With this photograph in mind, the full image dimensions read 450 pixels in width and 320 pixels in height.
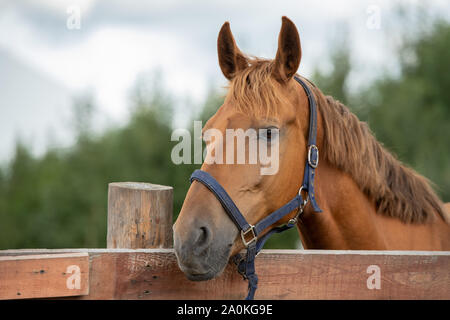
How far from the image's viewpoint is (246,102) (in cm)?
246

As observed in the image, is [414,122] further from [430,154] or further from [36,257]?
[36,257]

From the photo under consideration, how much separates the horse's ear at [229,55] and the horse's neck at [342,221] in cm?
82

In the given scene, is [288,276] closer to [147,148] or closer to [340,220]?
[340,220]

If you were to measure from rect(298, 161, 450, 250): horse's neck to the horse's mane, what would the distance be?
72 mm

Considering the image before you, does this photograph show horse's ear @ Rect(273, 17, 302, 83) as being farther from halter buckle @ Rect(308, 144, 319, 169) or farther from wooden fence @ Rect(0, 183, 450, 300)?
wooden fence @ Rect(0, 183, 450, 300)

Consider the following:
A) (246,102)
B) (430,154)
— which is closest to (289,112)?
(246,102)

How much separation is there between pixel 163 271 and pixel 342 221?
4.10ft

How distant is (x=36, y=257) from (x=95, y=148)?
2510 centimetres

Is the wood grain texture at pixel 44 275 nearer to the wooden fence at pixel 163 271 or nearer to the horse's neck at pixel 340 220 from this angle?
the wooden fence at pixel 163 271

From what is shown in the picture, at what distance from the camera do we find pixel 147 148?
24.4 metres

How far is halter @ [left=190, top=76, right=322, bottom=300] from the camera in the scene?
2.25 m

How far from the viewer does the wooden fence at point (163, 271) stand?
207cm

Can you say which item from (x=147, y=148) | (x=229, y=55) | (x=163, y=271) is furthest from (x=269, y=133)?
(x=147, y=148)

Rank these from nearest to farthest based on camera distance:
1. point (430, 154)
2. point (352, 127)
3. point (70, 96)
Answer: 1. point (352, 127)
2. point (430, 154)
3. point (70, 96)
